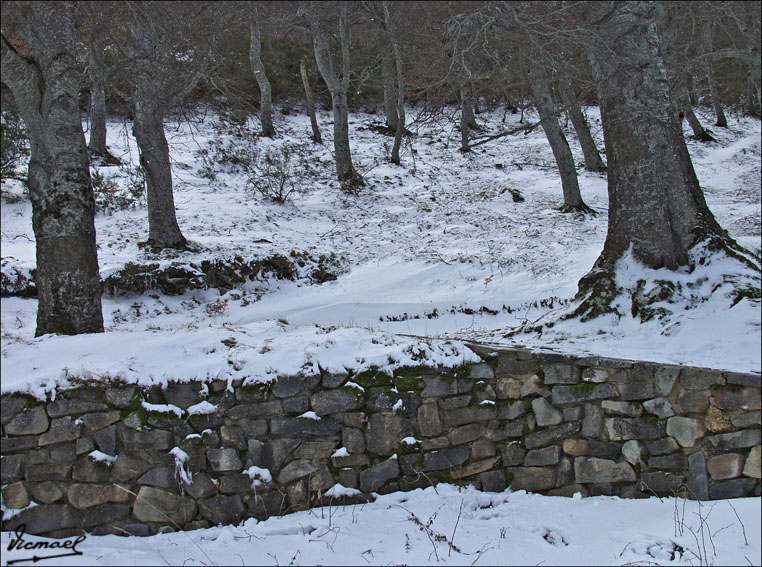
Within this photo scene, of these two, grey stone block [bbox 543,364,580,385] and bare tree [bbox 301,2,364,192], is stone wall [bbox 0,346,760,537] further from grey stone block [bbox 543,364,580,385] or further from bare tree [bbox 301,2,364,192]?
bare tree [bbox 301,2,364,192]

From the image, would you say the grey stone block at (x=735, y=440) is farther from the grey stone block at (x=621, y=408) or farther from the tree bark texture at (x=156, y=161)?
the tree bark texture at (x=156, y=161)

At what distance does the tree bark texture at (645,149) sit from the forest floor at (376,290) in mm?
349

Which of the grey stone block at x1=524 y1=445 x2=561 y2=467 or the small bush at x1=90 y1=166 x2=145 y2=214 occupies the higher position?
the small bush at x1=90 y1=166 x2=145 y2=214

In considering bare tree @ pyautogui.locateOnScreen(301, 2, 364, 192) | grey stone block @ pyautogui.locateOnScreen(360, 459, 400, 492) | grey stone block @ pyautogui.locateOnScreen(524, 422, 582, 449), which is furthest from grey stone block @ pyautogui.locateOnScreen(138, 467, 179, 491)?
bare tree @ pyautogui.locateOnScreen(301, 2, 364, 192)

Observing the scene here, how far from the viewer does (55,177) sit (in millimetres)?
4875

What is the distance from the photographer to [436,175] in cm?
1502

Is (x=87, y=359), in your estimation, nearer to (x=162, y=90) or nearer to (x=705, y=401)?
(x=705, y=401)

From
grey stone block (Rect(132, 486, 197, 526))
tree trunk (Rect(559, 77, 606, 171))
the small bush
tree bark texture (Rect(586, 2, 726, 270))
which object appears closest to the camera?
grey stone block (Rect(132, 486, 197, 526))

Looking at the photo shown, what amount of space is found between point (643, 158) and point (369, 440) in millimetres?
3630

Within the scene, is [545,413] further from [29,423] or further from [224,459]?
[29,423]

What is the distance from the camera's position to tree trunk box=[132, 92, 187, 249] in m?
8.87

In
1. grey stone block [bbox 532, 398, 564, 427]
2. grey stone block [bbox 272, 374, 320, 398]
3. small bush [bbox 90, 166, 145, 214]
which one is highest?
small bush [bbox 90, 166, 145, 214]

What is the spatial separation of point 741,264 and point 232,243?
7366 mm

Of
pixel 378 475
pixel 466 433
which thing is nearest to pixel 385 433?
pixel 378 475
